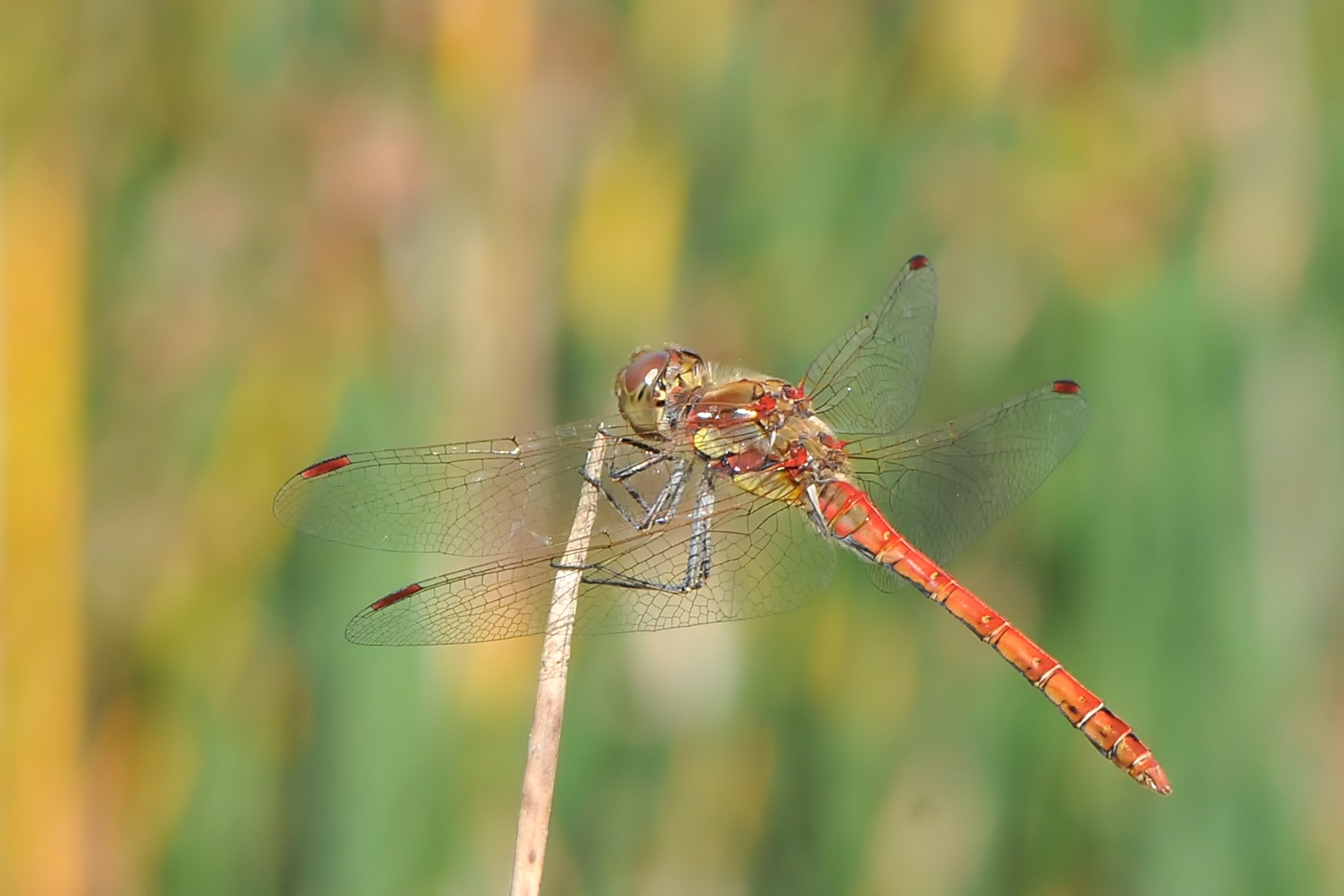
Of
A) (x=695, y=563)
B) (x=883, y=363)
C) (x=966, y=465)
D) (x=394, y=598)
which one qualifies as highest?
(x=883, y=363)

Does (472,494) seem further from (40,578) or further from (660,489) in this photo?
(40,578)

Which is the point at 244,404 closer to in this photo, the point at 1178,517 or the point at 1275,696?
the point at 1178,517

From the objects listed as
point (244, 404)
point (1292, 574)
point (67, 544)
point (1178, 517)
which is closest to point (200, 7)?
point (244, 404)

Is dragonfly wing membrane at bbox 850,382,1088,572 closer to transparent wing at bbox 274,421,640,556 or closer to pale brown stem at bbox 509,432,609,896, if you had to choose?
transparent wing at bbox 274,421,640,556

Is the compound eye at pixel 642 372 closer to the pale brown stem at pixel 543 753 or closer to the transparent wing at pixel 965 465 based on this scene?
the transparent wing at pixel 965 465

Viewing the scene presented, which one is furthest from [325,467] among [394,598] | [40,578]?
[40,578]
